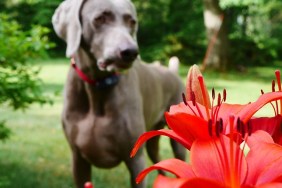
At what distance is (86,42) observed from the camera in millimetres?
3631

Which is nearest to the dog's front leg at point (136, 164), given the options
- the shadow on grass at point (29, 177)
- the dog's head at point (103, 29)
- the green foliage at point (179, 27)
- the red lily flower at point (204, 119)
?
the dog's head at point (103, 29)

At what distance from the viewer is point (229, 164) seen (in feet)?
2.09

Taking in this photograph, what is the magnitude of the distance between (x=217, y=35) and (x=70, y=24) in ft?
58.0

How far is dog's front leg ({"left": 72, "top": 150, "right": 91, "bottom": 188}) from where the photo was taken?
3981 mm

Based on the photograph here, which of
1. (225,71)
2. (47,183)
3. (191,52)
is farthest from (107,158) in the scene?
(191,52)

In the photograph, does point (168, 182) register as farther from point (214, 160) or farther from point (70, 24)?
point (70, 24)

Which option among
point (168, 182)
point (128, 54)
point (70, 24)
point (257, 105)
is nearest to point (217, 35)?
point (70, 24)

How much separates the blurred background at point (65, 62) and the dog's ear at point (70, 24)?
1.66 ft

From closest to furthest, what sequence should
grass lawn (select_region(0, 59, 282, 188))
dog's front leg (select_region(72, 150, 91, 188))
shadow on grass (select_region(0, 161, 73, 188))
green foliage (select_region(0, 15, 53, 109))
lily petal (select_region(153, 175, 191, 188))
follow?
lily petal (select_region(153, 175, 191, 188)), dog's front leg (select_region(72, 150, 91, 188)), green foliage (select_region(0, 15, 53, 109)), shadow on grass (select_region(0, 161, 73, 188)), grass lawn (select_region(0, 59, 282, 188))

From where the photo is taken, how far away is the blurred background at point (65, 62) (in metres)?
4.44

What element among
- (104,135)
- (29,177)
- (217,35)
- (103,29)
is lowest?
(217,35)

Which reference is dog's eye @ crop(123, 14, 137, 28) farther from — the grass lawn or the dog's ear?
the grass lawn

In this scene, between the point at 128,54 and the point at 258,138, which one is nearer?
the point at 258,138

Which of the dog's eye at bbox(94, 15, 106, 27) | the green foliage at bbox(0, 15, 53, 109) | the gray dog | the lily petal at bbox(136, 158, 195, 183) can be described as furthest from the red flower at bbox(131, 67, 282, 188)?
the green foliage at bbox(0, 15, 53, 109)
